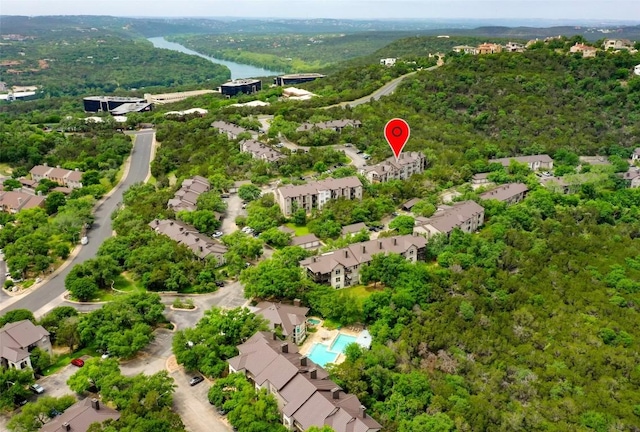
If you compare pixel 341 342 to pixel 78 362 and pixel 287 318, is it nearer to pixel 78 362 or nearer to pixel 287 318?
pixel 287 318

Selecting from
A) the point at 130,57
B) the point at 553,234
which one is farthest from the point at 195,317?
the point at 130,57

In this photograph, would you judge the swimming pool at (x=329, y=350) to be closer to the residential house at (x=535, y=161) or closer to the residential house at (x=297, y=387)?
the residential house at (x=297, y=387)

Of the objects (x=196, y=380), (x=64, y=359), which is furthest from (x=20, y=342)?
(x=196, y=380)

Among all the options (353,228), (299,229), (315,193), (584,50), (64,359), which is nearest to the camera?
(64,359)

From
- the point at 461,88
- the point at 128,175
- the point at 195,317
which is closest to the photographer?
the point at 195,317

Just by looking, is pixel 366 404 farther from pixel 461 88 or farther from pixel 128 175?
pixel 461 88

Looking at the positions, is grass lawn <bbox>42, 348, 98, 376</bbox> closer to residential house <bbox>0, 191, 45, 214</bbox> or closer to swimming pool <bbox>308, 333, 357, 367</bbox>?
swimming pool <bbox>308, 333, 357, 367</bbox>

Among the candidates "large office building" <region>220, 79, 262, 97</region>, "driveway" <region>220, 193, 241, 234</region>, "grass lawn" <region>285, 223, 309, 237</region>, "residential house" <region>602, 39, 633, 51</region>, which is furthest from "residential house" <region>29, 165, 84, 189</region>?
"residential house" <region>602, 39, 633, 51</region>
